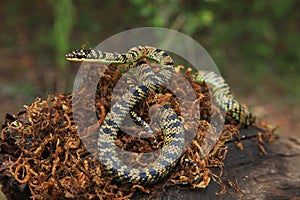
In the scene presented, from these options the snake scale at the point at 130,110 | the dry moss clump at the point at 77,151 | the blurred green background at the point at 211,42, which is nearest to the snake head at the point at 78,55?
the snake scale at the point at 130,110

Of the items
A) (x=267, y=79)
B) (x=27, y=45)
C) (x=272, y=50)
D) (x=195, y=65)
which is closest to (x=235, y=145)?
(x=195, y=65)

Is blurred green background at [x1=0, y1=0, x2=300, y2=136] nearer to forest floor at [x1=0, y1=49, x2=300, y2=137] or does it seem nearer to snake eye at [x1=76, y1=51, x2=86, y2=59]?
forest floor at [x1=0, y1=49, x2=300, y2=137]

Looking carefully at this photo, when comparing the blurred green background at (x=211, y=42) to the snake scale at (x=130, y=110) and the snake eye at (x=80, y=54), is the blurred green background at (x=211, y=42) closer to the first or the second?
the snake scale at (x=130, y=110)

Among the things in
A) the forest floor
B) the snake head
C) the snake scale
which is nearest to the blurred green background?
the forest floor

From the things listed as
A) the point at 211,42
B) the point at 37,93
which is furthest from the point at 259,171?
the point at 211,42

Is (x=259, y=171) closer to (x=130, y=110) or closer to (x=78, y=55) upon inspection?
(x=130, y=110)

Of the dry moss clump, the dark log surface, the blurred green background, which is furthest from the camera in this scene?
the blurred green background
